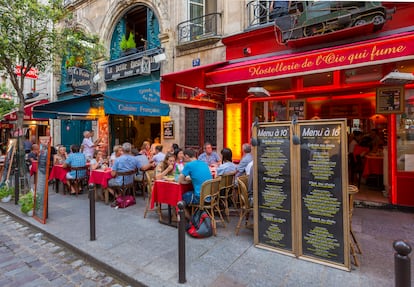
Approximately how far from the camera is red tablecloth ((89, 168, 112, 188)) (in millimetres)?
6281

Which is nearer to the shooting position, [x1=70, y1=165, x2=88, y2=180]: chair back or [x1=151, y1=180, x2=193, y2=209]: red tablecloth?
[x1=151, y1=180, x2=193, y2=209]: red tablecloth

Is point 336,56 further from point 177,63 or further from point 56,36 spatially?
point 56,36

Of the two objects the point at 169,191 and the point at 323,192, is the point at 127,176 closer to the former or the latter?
the point at 169,191

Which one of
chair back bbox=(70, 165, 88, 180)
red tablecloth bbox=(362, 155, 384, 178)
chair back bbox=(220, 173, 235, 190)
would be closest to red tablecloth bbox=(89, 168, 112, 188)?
chair back bbox=(70, 165, 88, 180)

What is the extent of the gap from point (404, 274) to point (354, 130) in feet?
28.1

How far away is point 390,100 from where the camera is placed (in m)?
5.36

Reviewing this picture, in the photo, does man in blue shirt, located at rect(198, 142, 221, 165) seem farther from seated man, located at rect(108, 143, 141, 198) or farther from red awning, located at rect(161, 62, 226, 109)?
seated man, located at rect(108, 143, 141, 198)

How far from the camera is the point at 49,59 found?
764cm

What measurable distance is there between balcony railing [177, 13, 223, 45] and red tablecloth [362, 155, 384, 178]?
633 centimetres

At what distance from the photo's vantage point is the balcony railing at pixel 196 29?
8503mm

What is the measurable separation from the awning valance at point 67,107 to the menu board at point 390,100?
7.96m

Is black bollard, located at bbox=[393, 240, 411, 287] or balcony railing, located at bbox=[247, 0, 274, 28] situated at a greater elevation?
balcony railing, located at bbox=[247, 0, 274, 28]

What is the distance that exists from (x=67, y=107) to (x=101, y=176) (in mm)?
3535

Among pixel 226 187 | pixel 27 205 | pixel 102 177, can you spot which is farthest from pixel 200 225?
pixel 27 205
